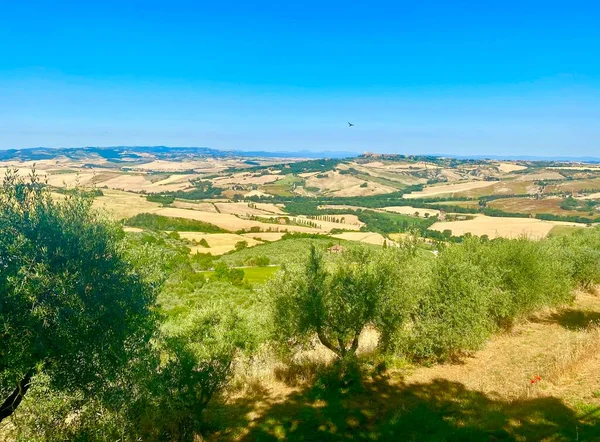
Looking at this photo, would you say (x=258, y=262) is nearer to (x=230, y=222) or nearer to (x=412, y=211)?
(x=230, y=222)

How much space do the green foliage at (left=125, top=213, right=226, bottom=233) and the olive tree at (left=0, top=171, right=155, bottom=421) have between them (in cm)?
11382

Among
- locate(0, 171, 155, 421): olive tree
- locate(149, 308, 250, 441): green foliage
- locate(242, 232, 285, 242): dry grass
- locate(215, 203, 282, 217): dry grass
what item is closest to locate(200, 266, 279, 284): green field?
locate(242, 232, 285, 242): dry grass

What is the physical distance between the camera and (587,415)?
44.7 feet

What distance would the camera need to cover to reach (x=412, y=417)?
50.4 feet

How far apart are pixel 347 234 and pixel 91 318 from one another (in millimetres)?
114747

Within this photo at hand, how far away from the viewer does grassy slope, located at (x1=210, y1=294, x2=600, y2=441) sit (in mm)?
13523

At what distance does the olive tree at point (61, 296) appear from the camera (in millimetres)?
10469

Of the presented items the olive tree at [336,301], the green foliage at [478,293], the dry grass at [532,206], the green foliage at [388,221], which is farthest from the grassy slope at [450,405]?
the dry grass at [532,206]

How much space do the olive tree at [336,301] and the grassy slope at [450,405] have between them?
2.89 m

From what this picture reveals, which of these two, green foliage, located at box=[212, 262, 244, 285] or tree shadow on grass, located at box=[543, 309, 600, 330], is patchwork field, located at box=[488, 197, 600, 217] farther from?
green foliage, located at box=[212, 262, 244, 285]

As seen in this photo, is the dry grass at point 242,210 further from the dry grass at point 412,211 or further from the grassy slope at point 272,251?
the dry grass at point 412,211

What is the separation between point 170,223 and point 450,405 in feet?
408

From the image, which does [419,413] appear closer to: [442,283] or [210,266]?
[442,283]

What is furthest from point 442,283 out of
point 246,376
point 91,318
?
point 91,318
